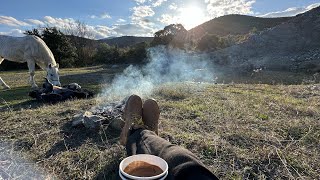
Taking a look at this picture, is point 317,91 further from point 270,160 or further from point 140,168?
point 140,168

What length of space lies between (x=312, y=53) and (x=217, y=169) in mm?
17531

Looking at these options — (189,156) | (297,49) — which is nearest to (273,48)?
(297,49)

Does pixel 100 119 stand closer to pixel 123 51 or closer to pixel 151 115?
pixel 151 115

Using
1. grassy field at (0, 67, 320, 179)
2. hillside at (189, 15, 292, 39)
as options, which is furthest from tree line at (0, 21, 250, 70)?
hillside at (189, 15, 292, 39)

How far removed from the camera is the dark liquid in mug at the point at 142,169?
1300 mm

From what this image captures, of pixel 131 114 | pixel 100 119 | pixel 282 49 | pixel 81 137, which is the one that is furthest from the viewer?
pixel 282 49

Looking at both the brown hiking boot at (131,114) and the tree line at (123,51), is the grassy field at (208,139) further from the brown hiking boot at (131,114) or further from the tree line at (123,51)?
the tree line at (123,51)

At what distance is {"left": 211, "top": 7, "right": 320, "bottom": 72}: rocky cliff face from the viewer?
1505cm

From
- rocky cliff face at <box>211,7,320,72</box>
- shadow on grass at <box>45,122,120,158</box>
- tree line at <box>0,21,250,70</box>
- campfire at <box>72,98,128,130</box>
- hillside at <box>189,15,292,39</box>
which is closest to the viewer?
shadow on grass at <box>45,122,120,158</box>

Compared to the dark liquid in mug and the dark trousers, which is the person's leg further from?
the dark liquid in mug

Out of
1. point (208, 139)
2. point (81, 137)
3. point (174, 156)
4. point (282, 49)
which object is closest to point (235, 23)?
point (282, 49)

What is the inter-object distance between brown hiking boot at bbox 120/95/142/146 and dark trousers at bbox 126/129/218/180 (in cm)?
33

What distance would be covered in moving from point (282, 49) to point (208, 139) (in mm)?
18342

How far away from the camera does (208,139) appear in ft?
9.23
